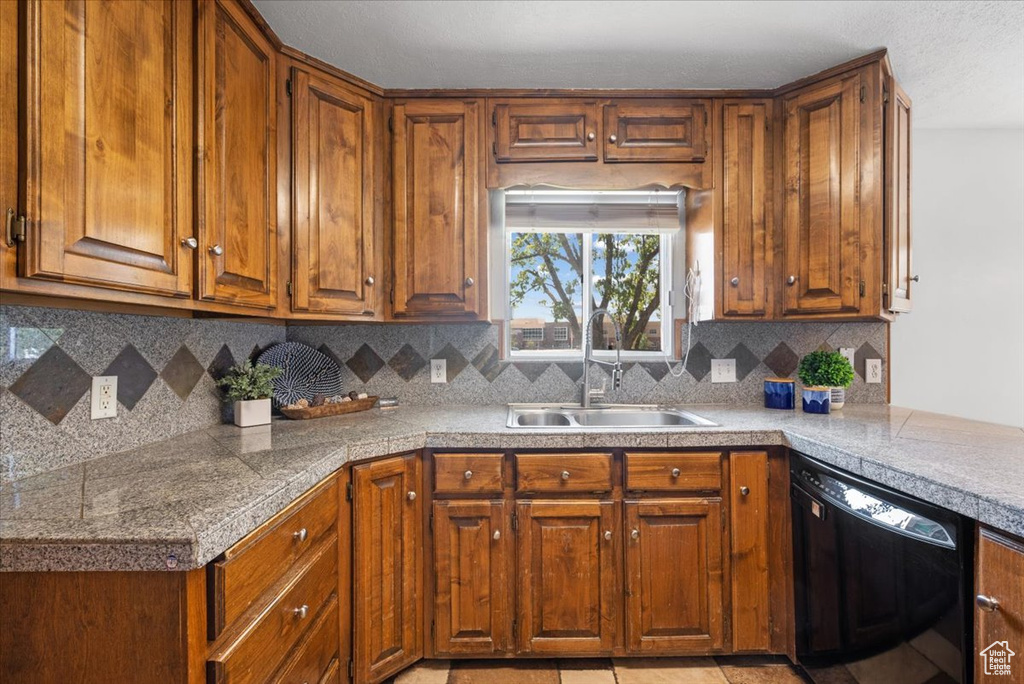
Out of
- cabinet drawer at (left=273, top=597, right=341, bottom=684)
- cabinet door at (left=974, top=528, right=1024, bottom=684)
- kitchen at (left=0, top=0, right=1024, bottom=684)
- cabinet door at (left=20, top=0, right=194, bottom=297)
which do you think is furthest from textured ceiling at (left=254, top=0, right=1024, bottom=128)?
cabinet drawer at (left=273, top=597, right=341, bottom=684)

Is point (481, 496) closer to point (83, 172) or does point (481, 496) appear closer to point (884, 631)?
point (884, 631)

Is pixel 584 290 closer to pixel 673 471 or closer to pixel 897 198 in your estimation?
pixel 673 471

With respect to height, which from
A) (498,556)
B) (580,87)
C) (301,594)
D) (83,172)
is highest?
(580,87)

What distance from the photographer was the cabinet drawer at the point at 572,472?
64.7 inches

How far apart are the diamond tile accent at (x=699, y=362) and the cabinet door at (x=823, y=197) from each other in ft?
1.39

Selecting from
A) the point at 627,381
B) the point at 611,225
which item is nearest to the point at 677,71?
the point at 611,225

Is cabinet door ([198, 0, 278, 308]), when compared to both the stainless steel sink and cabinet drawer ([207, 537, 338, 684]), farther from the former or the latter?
the stainless steel sink

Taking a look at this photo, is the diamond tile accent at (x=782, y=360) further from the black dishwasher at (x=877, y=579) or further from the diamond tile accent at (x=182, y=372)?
the diamond tile accent at (x=182, y=372)

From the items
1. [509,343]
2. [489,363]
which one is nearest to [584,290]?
[509,343]

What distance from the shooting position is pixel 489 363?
2.26 metres

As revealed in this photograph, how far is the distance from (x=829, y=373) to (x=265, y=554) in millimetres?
2179

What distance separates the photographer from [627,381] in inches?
89.4

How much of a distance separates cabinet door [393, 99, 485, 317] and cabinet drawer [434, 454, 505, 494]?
0.63 meters

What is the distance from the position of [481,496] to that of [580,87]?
5.70 ft
